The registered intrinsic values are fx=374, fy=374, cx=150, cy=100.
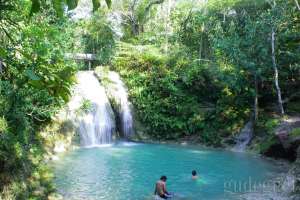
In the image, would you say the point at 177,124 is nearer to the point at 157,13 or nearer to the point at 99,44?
the point at 99,44

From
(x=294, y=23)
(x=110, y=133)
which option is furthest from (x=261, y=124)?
(x=110, y=133)

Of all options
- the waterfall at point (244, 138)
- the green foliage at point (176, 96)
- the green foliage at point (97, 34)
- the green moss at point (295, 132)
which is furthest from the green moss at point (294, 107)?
the green foliage at point (97, 34)

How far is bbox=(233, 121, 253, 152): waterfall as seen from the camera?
64.7 ft

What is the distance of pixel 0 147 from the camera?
8.76 meters

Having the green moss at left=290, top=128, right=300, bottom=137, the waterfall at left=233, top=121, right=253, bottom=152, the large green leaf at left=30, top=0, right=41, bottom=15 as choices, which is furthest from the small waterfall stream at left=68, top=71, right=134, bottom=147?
Answer: the large green leaf at left=30, top=0, right=41, bottom=15

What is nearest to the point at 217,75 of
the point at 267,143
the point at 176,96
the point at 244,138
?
the point at 176,96

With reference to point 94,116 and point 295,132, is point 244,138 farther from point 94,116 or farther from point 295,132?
point 94,116

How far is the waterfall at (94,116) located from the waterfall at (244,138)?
7.03 metres

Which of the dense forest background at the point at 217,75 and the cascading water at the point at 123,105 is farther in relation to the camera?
the cascading water at the point at 123,105

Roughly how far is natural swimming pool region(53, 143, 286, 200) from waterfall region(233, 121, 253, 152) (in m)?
1.04

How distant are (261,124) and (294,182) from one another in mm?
8967

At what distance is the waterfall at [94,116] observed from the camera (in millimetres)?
20453

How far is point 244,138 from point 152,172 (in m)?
7.57

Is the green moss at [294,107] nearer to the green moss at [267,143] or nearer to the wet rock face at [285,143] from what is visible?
the wet rock face at [285,143]
